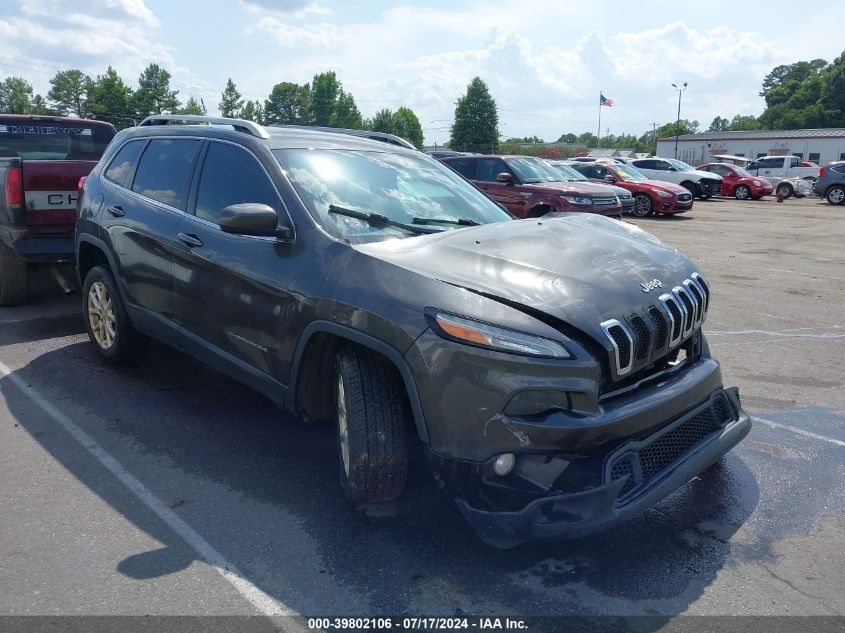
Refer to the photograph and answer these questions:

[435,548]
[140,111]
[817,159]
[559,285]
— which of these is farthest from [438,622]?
[140,111]

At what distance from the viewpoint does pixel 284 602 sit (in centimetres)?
288

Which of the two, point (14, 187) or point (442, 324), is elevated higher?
point (14, 187)

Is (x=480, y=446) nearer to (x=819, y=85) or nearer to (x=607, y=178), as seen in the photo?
(x=607, y=178)

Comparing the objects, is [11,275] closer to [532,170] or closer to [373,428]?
[373,428]

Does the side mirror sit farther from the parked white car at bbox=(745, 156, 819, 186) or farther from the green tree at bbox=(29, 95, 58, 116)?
the green tree at bbox=(29, 95, 58, 116)

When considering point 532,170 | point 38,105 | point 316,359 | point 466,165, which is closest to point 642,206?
point 532,170

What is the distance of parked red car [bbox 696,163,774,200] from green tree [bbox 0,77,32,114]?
286 feet

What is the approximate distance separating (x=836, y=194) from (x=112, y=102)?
8359 cm

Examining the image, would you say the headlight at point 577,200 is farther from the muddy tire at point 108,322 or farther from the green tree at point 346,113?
the green tree at point 346,113

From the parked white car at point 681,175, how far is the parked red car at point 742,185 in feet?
5.12

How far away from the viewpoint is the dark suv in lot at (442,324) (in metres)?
2.89

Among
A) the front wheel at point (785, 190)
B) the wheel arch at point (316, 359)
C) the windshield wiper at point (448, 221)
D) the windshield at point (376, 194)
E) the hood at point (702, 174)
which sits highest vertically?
the hood at point (702, 174)

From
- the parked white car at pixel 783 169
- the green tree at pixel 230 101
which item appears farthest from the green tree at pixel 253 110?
the parked white car at pixel 783 169

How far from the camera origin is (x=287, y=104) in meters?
116
